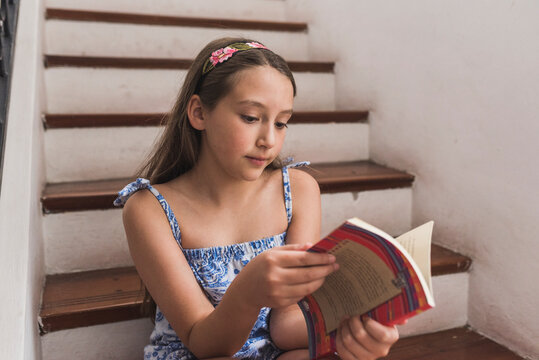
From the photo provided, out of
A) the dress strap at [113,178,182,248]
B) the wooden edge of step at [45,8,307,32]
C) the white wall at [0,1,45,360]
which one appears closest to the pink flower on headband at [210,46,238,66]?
the dress strap at [113,178,182,248]

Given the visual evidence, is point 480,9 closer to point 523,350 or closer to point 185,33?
point 523,350

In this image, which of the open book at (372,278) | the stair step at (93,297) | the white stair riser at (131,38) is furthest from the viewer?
the white stair riser at (131,38)

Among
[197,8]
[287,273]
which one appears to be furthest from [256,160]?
[197,8]

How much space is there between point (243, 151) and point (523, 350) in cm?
94

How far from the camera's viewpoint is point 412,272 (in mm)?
619

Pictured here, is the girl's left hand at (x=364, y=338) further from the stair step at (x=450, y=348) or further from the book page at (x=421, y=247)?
the stair step at (x=450, y=348)

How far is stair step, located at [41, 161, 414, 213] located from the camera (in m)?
1.40

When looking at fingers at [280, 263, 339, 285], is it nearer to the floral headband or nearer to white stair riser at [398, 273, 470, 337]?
the floral headband

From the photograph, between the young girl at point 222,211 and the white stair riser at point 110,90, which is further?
the white stair riser at point 110,90

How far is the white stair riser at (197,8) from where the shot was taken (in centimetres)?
252

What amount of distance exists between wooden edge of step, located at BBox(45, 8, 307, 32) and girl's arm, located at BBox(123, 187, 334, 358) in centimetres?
139

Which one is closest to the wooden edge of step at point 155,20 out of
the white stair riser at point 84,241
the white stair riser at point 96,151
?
the white stair riser at point 96,151

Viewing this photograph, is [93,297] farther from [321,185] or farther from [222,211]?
[321,185]

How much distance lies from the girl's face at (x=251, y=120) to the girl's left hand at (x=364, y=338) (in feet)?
1.23
